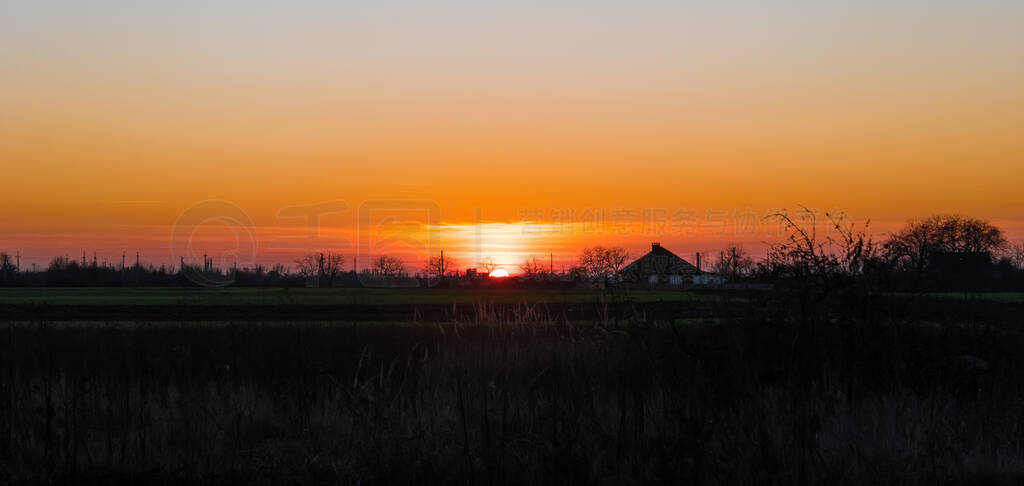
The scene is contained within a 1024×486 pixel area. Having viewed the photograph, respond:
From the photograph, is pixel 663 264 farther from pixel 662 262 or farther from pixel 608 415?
pixel 608 415

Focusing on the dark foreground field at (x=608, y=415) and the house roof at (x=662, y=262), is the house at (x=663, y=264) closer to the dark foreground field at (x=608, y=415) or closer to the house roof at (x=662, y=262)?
the house roof at (x=662, y=262)

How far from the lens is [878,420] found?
24.8ft

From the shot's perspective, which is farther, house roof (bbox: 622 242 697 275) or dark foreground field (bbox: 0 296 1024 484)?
house roof (bbox: 622 242 697 275)

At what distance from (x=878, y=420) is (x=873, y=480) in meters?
1.77

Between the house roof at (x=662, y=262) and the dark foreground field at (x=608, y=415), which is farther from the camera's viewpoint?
the house roof at (x=662, y=262)

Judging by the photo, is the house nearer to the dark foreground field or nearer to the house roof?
the house roof

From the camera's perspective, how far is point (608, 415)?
26.6 ft

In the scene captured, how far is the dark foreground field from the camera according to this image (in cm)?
630

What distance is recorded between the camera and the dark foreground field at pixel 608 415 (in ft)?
20.7

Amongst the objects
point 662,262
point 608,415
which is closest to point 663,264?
point 662,262

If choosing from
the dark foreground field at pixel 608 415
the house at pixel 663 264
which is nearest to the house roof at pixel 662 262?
the house at pixel 663 264

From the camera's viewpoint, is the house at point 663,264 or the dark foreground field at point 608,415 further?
the house at point 663,264

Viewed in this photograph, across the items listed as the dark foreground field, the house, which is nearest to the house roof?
the house

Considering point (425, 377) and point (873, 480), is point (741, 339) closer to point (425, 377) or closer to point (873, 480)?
point (873, 480)
